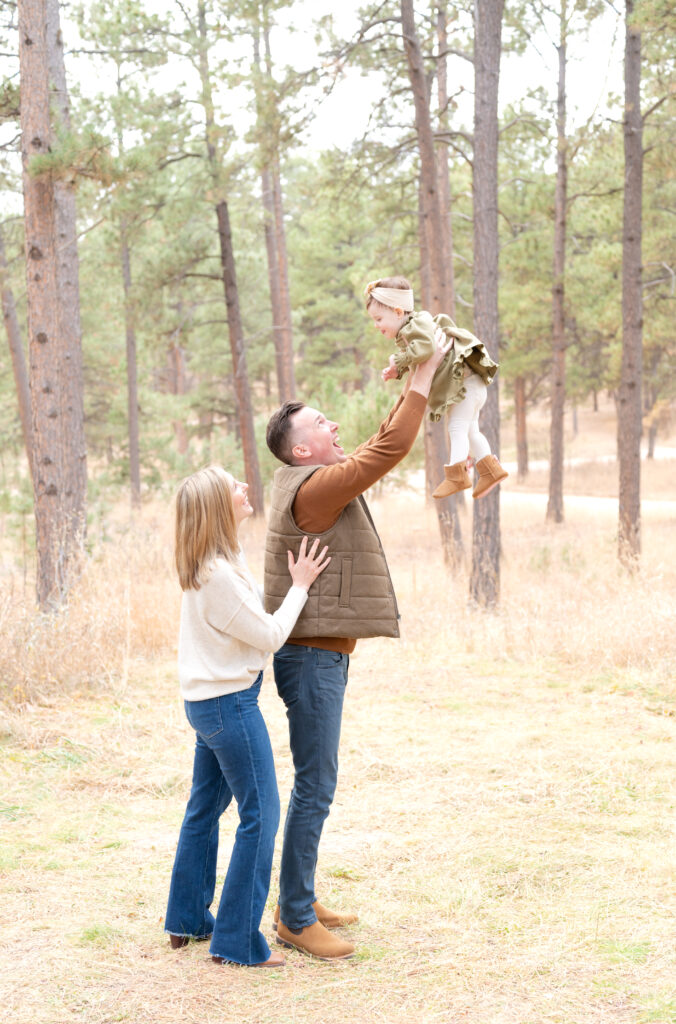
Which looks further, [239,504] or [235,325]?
[235,325]

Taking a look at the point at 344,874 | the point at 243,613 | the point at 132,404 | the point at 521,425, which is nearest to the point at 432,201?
the point at 132,404

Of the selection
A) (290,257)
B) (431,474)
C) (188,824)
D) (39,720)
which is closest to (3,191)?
(431,474)

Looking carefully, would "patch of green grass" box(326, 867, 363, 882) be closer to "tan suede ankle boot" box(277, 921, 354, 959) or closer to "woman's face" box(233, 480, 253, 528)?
"tan suede ankle boot" box(277, 921, 354, 959)

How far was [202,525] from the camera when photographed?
339 centimetres

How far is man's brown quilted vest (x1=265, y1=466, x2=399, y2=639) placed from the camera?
135 inches

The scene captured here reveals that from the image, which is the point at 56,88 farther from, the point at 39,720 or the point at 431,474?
the point at 431,474

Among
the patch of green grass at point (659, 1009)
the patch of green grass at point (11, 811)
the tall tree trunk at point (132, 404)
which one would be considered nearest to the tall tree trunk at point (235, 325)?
the tall tree trunk at point (132, 404)

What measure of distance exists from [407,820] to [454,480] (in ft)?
7.57

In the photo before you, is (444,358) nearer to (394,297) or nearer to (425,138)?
(394,297)

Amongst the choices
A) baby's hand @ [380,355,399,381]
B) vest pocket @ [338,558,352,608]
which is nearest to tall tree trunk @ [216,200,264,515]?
baby's hand @ [380,355,399,381]

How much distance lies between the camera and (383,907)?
417cm

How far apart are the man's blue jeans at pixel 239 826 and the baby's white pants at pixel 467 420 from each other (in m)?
1.13

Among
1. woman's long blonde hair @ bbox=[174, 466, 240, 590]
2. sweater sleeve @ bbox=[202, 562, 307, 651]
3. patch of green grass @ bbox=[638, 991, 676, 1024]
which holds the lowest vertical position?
patch of green grass @ bbox=[638, 991, 676, 1024]

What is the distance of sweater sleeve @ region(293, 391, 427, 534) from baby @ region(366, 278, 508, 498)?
0.14m
